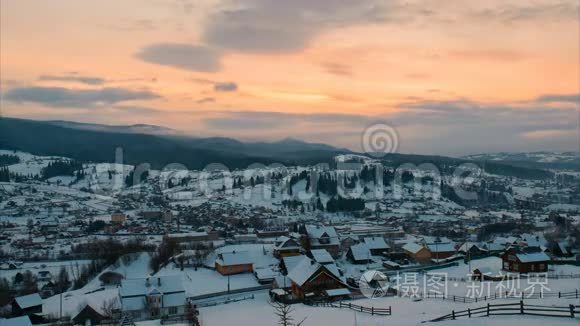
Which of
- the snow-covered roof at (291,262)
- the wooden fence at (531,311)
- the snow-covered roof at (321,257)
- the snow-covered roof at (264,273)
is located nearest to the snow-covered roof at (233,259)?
the snow-covered roof at (264,273)

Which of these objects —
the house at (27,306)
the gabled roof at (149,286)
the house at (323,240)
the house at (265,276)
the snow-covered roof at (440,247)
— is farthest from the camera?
the house at (323,240)

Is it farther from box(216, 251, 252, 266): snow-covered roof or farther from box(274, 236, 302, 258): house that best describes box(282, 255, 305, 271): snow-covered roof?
box(274, 236, 302, 258): house

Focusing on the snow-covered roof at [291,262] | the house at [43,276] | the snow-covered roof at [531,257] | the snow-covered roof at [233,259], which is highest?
the snow-covered roof at [531,257]

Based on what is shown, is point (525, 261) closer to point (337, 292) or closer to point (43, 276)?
point (337, 292)

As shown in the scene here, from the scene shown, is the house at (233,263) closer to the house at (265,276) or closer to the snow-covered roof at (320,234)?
the house at (265,276)

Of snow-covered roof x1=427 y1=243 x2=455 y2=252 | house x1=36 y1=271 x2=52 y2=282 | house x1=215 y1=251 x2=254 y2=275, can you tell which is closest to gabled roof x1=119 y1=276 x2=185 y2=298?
house x1=215 y1=251 x2=254 y2=275

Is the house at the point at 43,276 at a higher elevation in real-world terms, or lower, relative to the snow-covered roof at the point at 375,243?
lower

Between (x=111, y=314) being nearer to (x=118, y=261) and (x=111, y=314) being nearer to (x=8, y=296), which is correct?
(x=8, y=296)
